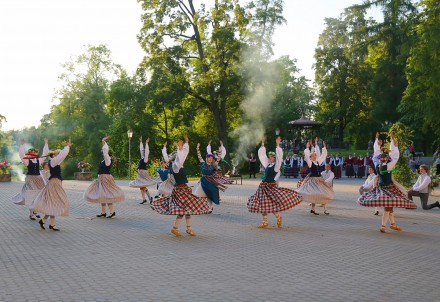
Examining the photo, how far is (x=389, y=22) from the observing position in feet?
164

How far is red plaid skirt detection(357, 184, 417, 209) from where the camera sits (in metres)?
12.5

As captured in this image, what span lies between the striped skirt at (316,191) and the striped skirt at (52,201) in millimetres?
7219

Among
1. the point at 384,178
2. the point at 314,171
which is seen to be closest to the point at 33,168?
the point at 314,171

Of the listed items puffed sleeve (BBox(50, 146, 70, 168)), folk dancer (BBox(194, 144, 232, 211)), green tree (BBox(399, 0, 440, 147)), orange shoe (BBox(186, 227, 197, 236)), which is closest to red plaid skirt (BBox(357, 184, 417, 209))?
orange shoe (BBox(186, 227, 197, 236))

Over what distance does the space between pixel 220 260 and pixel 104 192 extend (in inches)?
290

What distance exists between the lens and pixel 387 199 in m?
12.6

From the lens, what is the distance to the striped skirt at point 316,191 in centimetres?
1650

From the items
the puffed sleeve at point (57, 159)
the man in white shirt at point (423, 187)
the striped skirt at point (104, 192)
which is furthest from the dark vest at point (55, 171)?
the man in white shirt at point (423, 187)

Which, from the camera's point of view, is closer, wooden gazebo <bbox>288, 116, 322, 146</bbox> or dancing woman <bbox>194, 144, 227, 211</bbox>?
dancing woman <bbox>194, 144, 227, 211</bbox>

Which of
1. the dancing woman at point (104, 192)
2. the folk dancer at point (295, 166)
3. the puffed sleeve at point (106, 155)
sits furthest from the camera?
the folk dancer at point (295, 166)

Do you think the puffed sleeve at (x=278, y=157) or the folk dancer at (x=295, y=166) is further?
the folk dancer at (x=295, y=166)

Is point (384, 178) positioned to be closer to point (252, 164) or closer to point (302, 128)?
point (252, 164)

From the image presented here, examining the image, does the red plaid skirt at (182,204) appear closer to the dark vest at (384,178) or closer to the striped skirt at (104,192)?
the striped skirt at (104,192)

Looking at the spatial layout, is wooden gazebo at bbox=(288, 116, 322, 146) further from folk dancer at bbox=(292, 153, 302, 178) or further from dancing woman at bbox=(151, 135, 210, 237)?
dancing woman at bbox=(151, 135, 210, 237)
